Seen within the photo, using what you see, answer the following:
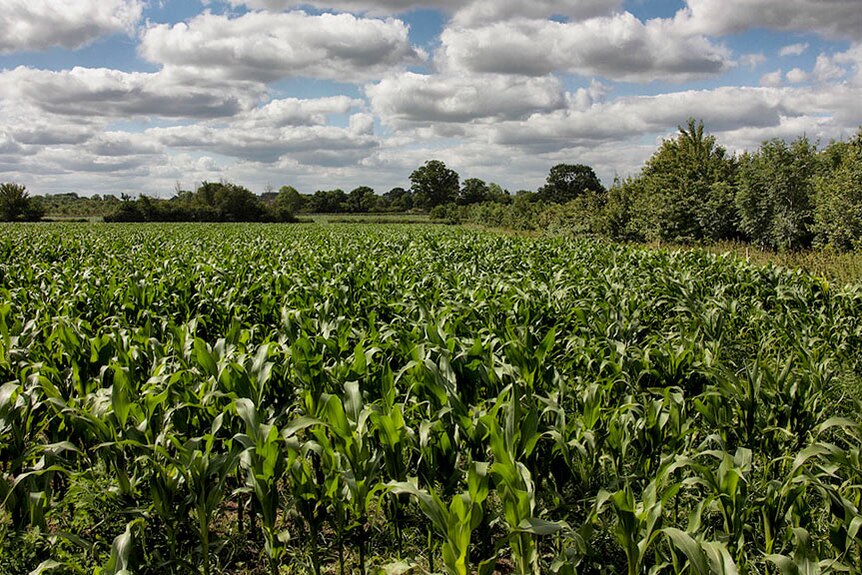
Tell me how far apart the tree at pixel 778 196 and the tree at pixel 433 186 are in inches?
3481

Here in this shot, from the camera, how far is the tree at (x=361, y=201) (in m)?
103

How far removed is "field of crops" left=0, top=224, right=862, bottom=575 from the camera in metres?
2.59

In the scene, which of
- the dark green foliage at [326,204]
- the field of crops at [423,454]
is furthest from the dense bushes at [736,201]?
the dark green foliage at [326,204]

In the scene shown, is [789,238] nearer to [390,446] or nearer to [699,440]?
[699,440]

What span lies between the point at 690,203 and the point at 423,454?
2678 cm

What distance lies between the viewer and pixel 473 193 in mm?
110750

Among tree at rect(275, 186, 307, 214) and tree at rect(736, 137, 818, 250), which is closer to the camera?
tree at rect(736, 137, 818, 250)

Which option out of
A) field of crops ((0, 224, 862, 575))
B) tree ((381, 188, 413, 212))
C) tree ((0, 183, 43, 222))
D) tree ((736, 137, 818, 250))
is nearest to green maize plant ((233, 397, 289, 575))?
field of crops ((0, 224, 862, 575))

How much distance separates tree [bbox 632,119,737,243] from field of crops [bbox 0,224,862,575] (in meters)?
20.2

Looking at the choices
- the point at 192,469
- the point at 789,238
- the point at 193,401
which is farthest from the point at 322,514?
the point at 789,238

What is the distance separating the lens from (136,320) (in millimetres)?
7211

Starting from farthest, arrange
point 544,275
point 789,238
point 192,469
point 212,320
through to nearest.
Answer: point 789,238, point 544,275, point 212,320, point 192,469

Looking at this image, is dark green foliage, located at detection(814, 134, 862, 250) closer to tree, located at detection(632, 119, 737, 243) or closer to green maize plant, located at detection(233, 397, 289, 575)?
tree, located at detection(632, 119, 737, 243)

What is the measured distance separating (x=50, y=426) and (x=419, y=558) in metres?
2.78
